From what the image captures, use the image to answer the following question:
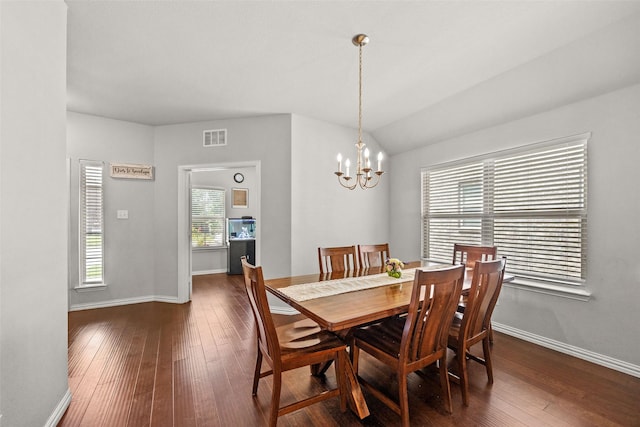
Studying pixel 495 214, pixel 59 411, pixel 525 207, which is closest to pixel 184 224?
pixel 59 411

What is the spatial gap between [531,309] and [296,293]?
257 centimetres

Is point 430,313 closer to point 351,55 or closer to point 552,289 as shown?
point 552,289

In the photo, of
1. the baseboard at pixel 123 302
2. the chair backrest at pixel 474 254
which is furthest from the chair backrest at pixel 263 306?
the baseboard at pixel 123 302

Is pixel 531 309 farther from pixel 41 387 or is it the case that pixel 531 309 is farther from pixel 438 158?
pixel 41 387

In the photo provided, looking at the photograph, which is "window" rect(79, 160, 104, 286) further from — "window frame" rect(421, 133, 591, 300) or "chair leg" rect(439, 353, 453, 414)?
"window frame" rect(421, 133, 591, 300)

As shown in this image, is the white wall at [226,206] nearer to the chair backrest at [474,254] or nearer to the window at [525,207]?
the window at [525,207]

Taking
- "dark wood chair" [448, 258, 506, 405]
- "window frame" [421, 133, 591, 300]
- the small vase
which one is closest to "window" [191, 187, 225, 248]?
"window frame" [421, 133, 591, 300]

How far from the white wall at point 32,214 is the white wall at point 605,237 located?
13.0 feet

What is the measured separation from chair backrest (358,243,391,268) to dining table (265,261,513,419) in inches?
17.3

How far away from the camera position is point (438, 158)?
3.95 m

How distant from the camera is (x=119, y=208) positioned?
4.05 m

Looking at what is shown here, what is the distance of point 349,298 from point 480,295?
89cm

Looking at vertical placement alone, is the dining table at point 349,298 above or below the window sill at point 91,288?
above

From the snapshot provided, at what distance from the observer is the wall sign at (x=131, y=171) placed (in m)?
3.99
